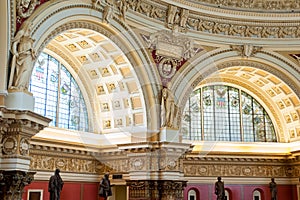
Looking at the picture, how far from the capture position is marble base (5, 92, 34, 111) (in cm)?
1120

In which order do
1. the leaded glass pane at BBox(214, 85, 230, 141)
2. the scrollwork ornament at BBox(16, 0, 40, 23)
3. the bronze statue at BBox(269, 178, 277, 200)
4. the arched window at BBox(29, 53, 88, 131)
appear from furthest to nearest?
the leaded glass pane at BBox(214, 85, 230, 141), the bronze statue at BBox(269, 178, 277, 200), the arched window at BBox(29, 53, 88, 131), the scrollwork ornament at BBox(16, 0, 40, 23)

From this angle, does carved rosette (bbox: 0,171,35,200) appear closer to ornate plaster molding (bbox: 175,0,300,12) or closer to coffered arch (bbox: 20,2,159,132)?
coffered arch (bbox: 20,2,159,132)

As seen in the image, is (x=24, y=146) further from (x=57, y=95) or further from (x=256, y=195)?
(x=256, y=195)

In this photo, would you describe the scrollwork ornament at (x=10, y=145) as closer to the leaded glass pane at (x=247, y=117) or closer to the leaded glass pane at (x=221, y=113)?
the leaded glass pane at (x=221, y=113)

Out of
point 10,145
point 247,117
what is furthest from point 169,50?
point 10,145

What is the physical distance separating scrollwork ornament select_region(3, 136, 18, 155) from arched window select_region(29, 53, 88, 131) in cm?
621

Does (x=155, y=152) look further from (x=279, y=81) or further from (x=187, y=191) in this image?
(x=279, y=81)

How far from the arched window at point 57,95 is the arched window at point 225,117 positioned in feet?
18.9

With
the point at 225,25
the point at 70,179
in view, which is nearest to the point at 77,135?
the point at 70,179

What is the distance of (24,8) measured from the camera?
12.3 metres

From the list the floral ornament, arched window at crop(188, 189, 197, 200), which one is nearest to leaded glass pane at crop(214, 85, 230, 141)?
the floral ornament

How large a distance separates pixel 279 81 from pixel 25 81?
1313 centimetres

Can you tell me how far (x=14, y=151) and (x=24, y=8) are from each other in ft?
13.6

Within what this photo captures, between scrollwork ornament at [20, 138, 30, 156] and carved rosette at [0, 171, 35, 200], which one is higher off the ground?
scrollwork ornament at [20, 138, 30, 156]
